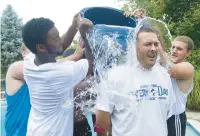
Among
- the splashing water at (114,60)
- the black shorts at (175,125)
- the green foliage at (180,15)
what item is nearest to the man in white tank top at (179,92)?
the black shorts at (175,125)

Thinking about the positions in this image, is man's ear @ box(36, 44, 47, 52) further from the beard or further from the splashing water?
the splashing water

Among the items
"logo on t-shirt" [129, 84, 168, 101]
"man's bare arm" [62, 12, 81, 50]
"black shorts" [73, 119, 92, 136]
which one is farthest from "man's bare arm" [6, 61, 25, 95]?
"logo on t-shirt" [129, 84, 168, 101]

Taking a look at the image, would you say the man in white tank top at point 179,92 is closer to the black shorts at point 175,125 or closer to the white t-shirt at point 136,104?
the black shorts at point 175,125

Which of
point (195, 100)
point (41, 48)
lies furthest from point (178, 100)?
point (195, 100)

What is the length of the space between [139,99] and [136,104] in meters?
0.04

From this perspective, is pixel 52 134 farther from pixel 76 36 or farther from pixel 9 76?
pixel 76 36

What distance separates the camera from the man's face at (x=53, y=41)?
2.50m

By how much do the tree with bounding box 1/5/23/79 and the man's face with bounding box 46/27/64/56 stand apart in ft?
78.5

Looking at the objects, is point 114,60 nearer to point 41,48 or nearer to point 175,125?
point 41,48

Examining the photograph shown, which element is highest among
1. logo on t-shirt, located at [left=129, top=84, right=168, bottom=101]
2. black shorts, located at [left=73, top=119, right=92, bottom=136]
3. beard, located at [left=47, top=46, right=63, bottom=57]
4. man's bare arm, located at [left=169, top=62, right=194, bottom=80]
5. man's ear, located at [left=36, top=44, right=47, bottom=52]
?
man's ear, located at [left=36, top=44, right=47, bottom=52]

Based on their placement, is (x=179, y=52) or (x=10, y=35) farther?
(x=10, y=35)

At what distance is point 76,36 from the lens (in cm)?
298

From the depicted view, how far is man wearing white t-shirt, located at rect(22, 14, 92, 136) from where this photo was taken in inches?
98.3

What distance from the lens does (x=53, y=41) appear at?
2.51 m
